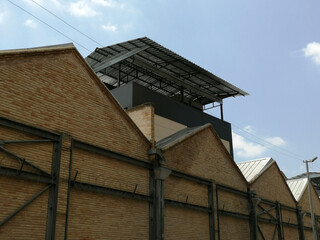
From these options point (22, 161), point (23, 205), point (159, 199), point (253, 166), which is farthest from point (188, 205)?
point (253, 166)

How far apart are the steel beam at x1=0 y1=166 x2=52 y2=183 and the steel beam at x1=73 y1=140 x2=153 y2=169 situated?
5.99 feet

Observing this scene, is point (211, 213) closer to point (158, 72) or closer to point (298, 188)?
point (158, 72)

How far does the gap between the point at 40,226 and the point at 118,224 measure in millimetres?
3651

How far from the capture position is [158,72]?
30.6m

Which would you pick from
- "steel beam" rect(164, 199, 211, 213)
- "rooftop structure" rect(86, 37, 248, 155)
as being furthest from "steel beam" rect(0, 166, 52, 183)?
"rooftop structure" rect(86, 37, 248, 155)

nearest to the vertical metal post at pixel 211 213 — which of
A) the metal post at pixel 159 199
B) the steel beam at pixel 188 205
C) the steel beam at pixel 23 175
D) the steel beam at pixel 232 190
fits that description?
the steel beam at pixel 188 205

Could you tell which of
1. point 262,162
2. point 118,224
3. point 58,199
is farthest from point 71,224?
point 262,162

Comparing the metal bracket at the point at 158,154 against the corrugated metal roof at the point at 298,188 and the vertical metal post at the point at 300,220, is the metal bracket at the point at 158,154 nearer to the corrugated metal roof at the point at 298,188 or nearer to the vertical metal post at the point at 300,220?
the vertical metal post at the point at 300,220

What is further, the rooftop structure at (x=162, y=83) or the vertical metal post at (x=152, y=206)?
the rooftop structure at (x=162, y=83)

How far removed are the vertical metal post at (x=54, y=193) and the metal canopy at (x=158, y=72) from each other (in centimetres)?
1494

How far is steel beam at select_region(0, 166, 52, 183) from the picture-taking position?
1176 cm

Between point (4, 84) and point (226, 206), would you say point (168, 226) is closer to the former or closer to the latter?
point (226, 206)

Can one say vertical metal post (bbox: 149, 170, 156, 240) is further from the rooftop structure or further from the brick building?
the rooftop structure

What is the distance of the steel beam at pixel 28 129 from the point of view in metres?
12.1
